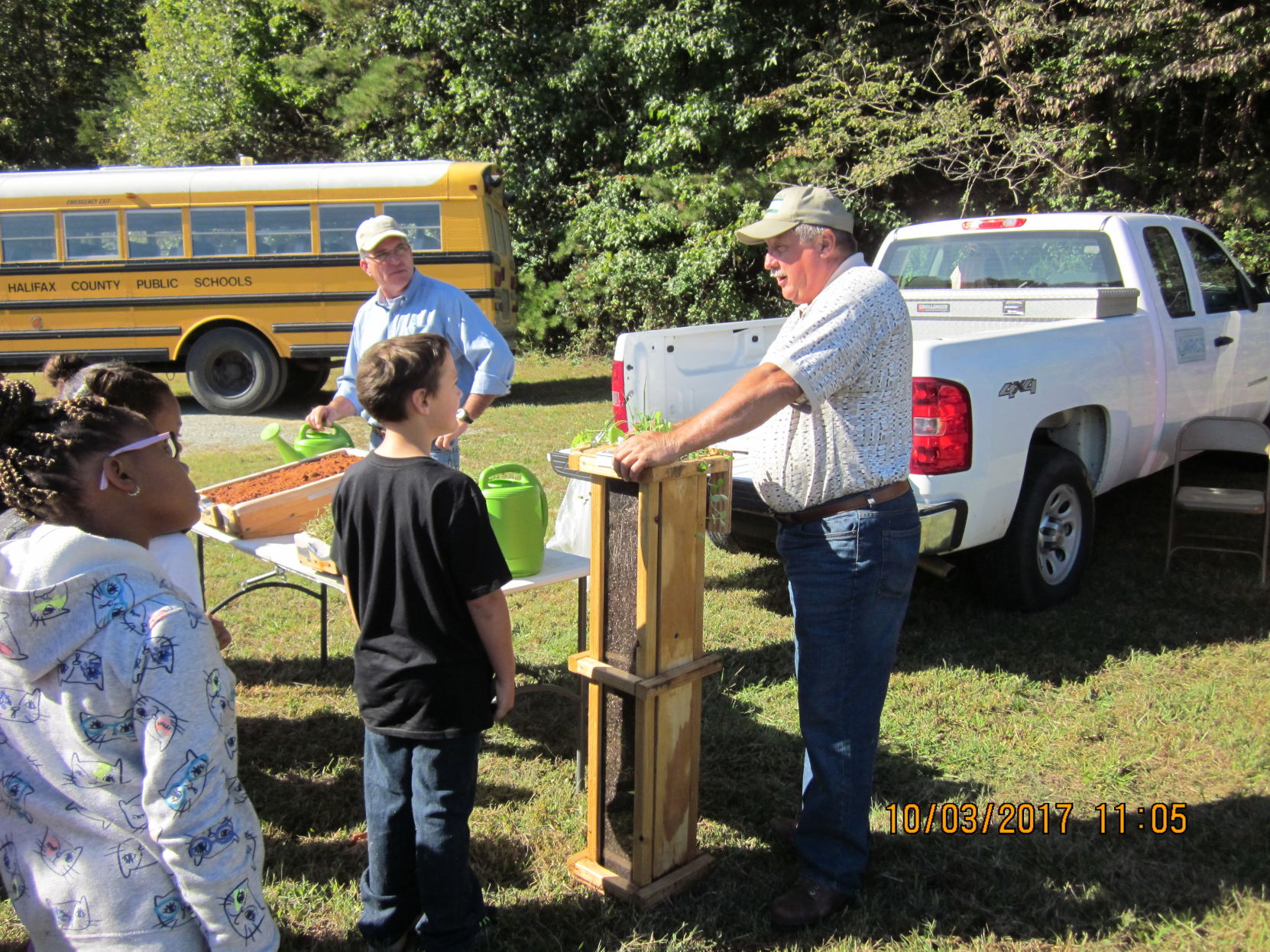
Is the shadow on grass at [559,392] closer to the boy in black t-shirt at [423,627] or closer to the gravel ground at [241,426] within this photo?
the gravel ground at [241,426]

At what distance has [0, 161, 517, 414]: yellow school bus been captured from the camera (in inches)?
461

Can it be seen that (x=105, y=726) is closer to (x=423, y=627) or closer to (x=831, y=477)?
(x=423, y=627)

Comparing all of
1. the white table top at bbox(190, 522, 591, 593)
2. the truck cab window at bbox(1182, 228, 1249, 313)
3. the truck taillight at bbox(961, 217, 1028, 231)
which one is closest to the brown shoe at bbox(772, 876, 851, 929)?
the white table top at bbox(190, 522, 591, 593)

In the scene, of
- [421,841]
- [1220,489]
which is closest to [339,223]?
[1220,489]

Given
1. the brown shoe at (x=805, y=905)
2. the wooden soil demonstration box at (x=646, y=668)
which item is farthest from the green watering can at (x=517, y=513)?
the brown shoe at (x=805, y=905)

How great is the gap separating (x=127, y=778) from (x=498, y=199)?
38.8 ft

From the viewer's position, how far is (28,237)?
12.0 m

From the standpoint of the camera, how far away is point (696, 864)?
3.05 metres

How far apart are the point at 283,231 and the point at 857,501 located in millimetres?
10629

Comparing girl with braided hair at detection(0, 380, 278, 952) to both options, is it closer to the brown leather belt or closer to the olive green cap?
the brown leather belt

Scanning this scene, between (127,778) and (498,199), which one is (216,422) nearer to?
(498,199)

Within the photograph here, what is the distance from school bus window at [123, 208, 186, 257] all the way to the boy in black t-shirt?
10.7m

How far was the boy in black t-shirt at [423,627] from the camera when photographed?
2.40 m

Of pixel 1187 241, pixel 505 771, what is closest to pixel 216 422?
pixel 505 771
